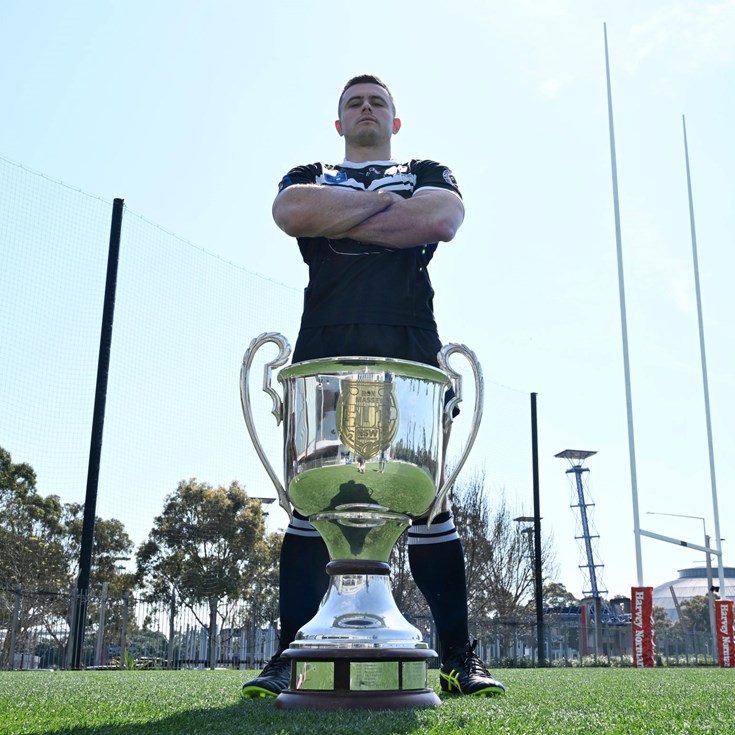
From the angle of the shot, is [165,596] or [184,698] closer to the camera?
[184,698]

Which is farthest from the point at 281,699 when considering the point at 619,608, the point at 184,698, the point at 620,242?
the point at 619,608

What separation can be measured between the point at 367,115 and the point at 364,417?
1.00 metres

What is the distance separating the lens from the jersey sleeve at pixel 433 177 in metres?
1.90

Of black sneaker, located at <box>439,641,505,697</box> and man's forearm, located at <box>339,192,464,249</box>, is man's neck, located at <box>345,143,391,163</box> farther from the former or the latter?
black sneaker, located at <box>439,641,505,697</box>

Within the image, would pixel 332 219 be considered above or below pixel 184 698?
above

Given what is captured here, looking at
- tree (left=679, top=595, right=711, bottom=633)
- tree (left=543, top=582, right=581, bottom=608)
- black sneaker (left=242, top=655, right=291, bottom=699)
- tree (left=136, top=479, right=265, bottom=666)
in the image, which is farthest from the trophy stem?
tree (left=679, top=595, right=711, bottom=633)

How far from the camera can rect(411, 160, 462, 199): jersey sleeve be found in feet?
6.24

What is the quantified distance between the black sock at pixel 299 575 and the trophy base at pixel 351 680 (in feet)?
1.60

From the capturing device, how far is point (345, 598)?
1.45m

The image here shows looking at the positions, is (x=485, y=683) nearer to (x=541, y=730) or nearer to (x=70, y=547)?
(x=541, y=730)

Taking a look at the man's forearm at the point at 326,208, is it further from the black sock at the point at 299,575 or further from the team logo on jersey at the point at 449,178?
the black sock at the point at 299,575

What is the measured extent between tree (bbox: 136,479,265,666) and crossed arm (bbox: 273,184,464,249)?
Answer: 1648cm

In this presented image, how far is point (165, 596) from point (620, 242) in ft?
41.4

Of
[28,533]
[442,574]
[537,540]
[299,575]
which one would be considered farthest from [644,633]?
[28,533]
